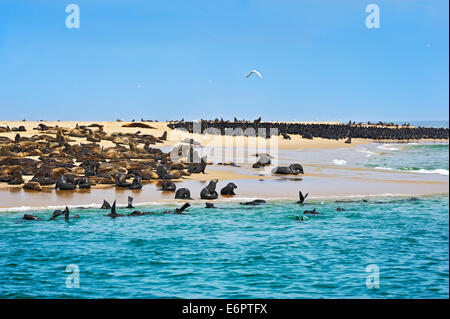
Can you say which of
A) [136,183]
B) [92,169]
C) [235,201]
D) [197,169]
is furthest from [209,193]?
[197,169]

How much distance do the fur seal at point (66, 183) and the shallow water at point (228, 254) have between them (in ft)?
12.0

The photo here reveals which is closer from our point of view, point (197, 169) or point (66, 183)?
point (66, 183)

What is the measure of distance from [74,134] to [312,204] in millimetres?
24491

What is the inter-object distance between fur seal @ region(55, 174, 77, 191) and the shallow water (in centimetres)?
365

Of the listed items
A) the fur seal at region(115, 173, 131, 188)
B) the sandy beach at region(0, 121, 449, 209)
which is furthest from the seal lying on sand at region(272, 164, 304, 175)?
the fur seal at region(115, 173, 131, 188)

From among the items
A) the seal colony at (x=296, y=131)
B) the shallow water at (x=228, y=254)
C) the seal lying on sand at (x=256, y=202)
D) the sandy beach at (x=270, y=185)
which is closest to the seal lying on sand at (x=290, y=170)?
the sandy beach at (x=270, y=185)

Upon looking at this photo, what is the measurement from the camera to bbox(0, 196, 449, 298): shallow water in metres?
9.16

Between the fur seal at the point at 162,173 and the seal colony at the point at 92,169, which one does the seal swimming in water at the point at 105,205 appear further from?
the fur seal at the point at 162,173

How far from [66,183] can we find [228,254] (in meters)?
9.97

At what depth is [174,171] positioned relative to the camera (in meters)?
23.3

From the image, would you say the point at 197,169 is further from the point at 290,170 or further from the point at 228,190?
the point at 228,190

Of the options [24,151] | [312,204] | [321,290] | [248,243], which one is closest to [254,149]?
[24,151]

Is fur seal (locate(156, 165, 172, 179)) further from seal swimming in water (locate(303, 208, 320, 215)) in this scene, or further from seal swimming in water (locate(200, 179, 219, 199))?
seal swimming in water (locate(303, 208, 320, 215))

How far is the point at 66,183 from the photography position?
1966cm
